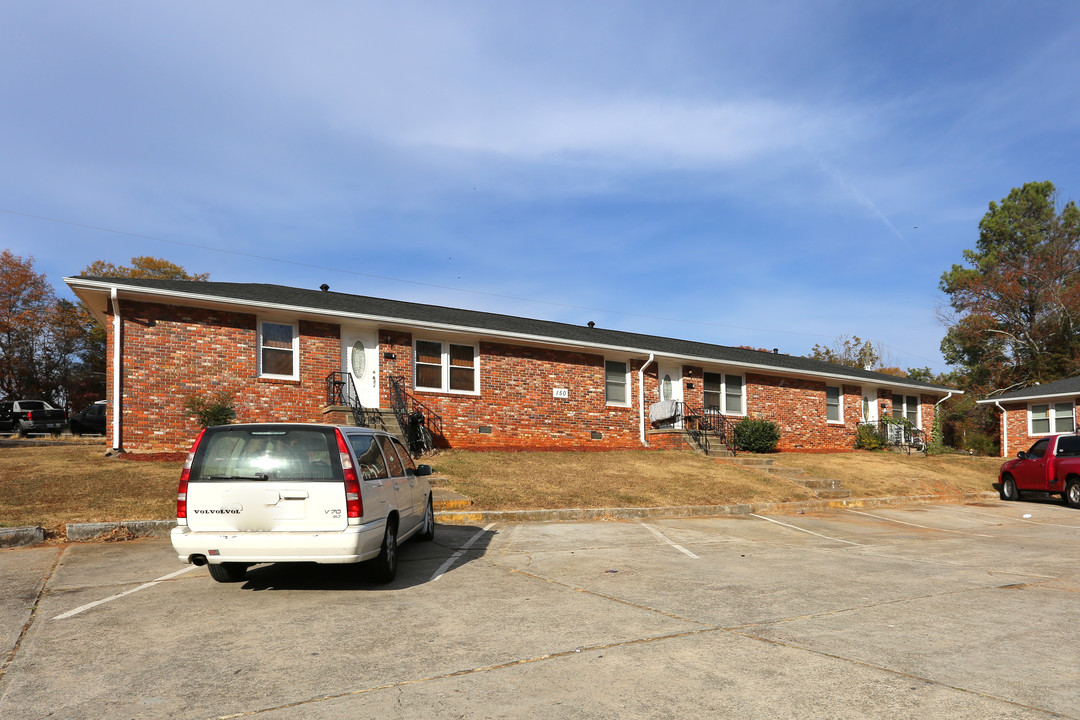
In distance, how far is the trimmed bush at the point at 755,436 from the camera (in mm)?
22672

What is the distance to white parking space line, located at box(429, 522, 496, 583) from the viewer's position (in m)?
7.68

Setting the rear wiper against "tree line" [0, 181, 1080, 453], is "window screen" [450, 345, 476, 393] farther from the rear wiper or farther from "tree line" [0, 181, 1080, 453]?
"tree line" [0, 181, 1080, 453]

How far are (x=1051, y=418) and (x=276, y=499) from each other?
33442 mm

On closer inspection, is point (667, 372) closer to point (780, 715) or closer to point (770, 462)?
point (770, 462)

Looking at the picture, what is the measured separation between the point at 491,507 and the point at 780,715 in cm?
900

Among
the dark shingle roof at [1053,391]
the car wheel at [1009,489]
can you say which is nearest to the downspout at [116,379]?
the car wheel at [1009,489]

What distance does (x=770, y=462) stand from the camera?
20.5 meters

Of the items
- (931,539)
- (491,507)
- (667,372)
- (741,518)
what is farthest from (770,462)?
(491,507)

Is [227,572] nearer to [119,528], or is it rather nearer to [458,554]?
[458,554]

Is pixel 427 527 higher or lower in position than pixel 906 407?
lower

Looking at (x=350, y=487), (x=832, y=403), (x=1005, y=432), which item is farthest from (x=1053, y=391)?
(x=350, y=487)

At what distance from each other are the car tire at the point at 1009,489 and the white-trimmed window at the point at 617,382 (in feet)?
34.4

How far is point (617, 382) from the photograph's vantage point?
23.3m

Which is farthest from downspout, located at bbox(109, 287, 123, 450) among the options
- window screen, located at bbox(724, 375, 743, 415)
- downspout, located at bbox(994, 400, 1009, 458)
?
downspout, located at bbox(994, 400, 1009, 458)
